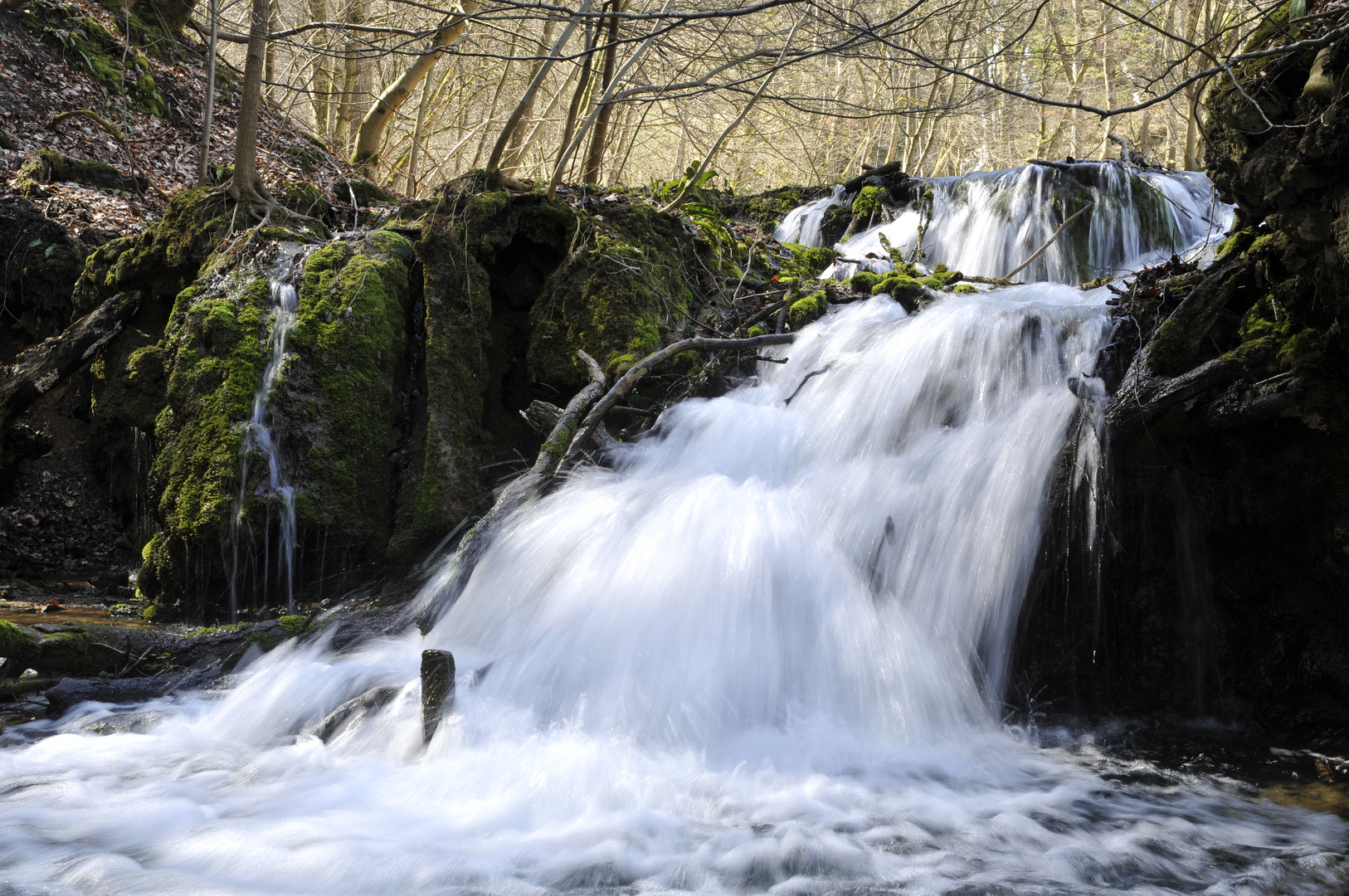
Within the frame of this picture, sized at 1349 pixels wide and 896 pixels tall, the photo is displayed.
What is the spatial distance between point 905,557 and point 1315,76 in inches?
105

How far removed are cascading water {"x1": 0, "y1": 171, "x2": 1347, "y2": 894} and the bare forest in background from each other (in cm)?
186

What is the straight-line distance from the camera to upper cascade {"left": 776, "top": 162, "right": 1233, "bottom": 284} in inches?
342

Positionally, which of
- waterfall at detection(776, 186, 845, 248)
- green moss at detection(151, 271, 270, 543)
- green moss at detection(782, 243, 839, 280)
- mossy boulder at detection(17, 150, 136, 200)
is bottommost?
green moss at detection(151, 271, 270, 543)

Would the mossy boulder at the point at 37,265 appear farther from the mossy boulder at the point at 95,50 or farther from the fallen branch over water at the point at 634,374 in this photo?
the fallen branch over water at the point at 634,374

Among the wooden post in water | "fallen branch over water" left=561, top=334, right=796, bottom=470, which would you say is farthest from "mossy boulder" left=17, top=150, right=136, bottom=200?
the wooden post in water

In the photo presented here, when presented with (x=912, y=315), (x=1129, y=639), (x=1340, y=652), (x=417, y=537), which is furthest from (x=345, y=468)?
(x=1340, y=652)

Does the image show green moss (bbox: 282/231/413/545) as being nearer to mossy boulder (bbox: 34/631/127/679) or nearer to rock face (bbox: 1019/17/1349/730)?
mossy boulder (bbox: 34/631/127/679)

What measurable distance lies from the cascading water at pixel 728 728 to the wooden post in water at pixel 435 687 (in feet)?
0.33

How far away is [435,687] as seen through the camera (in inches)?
139

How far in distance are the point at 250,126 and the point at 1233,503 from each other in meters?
7.13

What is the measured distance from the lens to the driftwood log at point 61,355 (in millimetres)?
6258

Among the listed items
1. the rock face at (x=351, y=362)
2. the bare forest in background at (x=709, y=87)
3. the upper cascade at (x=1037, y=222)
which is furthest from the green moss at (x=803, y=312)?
the upper cascade at (x=1037, y=222)

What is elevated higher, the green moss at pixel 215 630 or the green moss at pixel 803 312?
the green moss at pixel 803 312

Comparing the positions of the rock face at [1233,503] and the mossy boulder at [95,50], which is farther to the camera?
the mossy boulder at [95,50]
